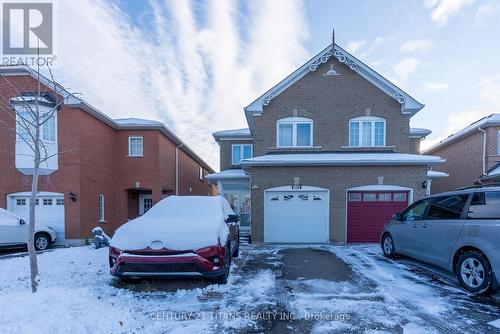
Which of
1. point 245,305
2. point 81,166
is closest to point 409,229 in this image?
point 245,305

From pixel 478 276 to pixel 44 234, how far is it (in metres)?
13.8

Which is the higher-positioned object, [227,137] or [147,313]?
[227,137]

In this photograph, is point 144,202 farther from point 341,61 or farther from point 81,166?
A: point 341,61

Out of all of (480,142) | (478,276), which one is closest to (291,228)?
(478,276)

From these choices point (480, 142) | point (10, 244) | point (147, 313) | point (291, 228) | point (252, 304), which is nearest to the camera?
point (147, 313)

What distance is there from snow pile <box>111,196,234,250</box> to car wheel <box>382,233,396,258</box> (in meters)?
5.14

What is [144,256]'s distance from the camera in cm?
464

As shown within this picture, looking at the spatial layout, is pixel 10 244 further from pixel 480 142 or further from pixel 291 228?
pixel 480 142

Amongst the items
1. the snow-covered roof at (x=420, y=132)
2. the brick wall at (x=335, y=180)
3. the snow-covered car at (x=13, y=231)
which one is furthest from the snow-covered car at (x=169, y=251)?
the snow-covered roof at (x=420, y=132)

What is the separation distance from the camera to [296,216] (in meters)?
10.7

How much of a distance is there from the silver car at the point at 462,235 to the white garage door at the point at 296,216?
3.86m

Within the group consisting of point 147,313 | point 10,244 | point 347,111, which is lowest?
point 10,244

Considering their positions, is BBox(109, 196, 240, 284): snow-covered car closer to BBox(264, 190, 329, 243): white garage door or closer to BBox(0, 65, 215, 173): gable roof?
BBox(264, 190, 329, 243): white garage door

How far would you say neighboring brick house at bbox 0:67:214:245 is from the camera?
11.7 meters
